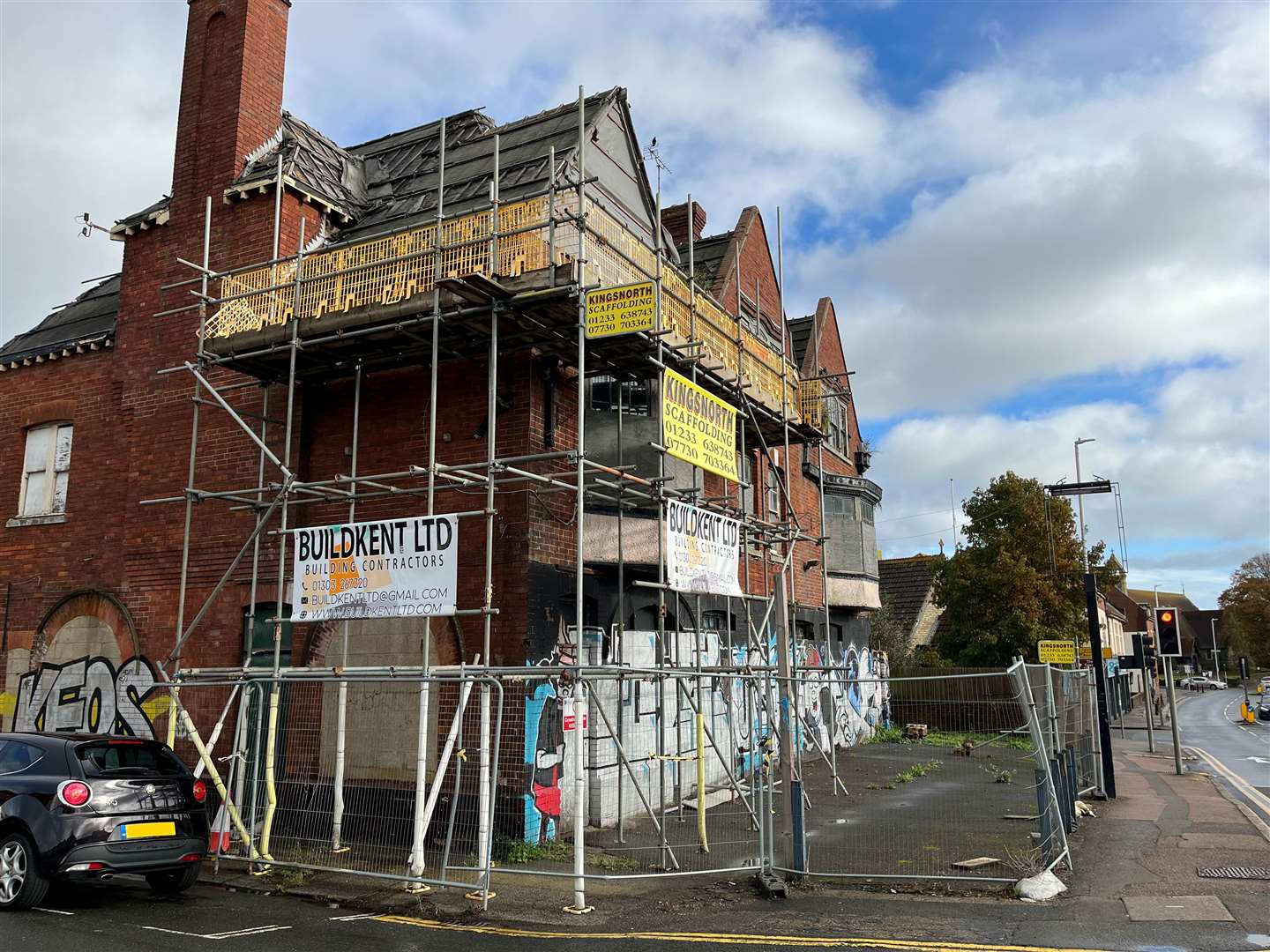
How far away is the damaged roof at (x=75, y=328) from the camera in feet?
57.0

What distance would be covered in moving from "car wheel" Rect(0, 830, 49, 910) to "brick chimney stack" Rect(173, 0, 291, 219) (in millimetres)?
10844

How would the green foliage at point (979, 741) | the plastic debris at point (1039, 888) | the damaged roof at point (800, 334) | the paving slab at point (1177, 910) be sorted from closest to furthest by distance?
the paving slab at point (1177, 910) < the plastic debris at point (1039, 888) < the green foliage at point (979, 741) < the damaged roof at point (800, 334)

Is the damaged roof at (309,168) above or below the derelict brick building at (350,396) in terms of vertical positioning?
above

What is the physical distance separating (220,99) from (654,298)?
10.4 meters

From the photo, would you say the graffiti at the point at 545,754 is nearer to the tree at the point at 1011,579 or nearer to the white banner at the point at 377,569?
the white banner at the point at 377,569

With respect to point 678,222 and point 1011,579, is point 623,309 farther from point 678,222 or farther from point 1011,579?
point 1011,579

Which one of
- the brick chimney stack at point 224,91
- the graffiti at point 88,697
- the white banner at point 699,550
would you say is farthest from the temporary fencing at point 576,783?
the brick chimney stack at point 224,91

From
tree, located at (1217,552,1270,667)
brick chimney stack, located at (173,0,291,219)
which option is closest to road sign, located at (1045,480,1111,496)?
brick chimney stack, located at (173,0,291,219)

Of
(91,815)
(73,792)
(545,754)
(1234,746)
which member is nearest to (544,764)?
(545,754)

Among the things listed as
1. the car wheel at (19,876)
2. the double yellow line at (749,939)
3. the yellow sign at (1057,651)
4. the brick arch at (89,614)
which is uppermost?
the brick arch at (89,614)

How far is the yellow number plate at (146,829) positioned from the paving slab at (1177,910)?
28.2ft

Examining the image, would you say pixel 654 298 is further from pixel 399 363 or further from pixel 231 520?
pixel 231 520

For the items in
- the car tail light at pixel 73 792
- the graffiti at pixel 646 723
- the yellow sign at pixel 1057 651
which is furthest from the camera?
the yellow sign at pixel 1057 651

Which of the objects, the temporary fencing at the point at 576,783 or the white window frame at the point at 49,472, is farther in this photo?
the white window frame at the point at 49,472
